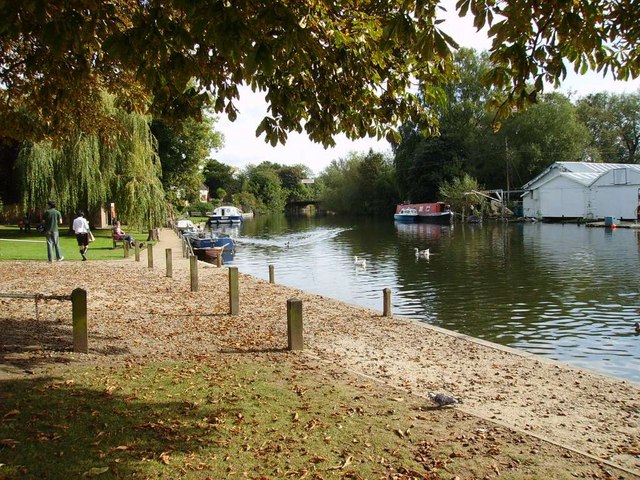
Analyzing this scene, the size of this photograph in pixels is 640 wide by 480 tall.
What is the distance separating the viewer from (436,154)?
242ft

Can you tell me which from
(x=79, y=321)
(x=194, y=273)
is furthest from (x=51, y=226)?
(x=79, y=321)

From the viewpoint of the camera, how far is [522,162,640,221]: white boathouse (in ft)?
167

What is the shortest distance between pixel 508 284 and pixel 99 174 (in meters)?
21.3

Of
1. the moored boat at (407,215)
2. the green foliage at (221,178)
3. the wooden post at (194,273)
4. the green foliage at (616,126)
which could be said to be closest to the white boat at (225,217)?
the moored boat at (407,215)

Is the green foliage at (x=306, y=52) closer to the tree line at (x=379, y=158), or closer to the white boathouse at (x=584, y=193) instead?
the tree line at (x=379, y=158)

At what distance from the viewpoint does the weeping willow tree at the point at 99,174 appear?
94.7 feet

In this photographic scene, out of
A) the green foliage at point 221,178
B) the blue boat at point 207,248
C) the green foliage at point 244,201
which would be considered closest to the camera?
the blue boat at point 207,248

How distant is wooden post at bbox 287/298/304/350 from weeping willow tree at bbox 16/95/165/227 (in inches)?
854

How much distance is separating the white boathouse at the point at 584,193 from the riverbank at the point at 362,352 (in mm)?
46002

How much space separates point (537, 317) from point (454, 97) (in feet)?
207

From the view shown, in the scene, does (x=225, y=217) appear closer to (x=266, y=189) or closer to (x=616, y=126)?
(x=266, y=189)

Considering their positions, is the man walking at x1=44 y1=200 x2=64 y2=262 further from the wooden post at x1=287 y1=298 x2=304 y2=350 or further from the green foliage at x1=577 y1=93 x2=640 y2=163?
the green foliage at x1=577 y1=93 x2=640 y2=163

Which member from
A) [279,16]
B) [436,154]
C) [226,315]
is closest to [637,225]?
[436,154]

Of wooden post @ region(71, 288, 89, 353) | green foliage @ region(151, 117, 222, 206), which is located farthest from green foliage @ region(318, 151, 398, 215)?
wooden post @ region(71, 288, 89, 353)
